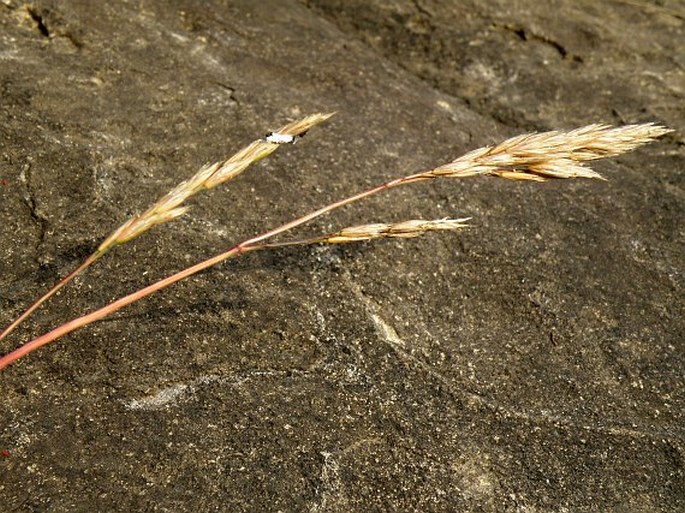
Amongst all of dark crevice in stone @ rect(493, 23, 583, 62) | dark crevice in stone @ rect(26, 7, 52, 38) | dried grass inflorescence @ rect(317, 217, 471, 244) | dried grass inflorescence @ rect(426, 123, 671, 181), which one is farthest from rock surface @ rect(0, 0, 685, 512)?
dried grass inflorescence @ rect(426, 123, 671, 181)

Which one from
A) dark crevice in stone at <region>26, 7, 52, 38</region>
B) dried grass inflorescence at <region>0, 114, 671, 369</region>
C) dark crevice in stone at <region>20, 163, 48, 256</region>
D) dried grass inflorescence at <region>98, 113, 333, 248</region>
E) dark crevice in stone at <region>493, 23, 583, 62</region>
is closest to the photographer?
dried grass inflorescence at <region>98, 113, 333, 248</region>

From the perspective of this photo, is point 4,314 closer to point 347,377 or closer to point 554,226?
point 347,377

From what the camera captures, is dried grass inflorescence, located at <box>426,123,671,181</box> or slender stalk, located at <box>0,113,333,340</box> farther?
dried grass inflorescence, located at <box>426,123,671,181</box>

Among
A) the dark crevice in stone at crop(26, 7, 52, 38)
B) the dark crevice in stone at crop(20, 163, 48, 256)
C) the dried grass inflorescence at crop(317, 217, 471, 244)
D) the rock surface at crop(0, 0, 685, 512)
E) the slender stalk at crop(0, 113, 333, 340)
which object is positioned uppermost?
the slender stalk at crop(0, 113, 333, 340)

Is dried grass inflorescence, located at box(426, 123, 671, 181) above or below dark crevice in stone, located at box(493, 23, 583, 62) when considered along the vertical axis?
above

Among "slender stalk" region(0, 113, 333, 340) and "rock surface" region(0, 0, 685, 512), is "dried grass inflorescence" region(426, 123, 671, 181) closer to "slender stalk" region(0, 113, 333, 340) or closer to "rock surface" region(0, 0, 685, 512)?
"slender stalk" region(0, 113, 333, 340)

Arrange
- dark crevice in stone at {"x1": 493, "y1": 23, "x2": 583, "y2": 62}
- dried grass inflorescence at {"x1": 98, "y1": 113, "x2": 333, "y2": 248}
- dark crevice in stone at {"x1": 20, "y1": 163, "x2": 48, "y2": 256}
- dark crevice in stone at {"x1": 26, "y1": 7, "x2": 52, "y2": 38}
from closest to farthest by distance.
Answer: dried grass inflorescence at {"x1": 98, "y1": 113, "x2": 333, "y2": 248} < dark crevice in stone at {"x1": 20, "y1": 163, "x2": 48, "y2": 256} < dark crevice in stone at {"x1": 26, "y1": 7, "x2": 52, "y2": 38} < dark crevice in stone at {"x1": 493, "y1": 23, "x2": 583, "y2": 62}

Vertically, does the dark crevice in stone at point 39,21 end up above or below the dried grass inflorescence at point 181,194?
below

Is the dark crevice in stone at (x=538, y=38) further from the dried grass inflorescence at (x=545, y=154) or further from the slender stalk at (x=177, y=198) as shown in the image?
the slender stalk at (x=177, y=198)

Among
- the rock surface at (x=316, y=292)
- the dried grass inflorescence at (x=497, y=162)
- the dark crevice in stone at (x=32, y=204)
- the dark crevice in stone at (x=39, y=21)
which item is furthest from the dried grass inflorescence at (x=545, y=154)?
the dark crevice in stone at (x=39, y=21)
